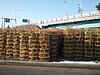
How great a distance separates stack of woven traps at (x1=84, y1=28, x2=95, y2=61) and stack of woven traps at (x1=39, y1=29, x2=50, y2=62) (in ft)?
11.6

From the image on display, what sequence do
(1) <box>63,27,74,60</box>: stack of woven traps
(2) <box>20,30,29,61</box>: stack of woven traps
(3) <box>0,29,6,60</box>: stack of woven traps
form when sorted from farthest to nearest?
(3) <box>0,29,6,60</box>: stack of woven traps, (2) <box>20,30,29,61</box>: stack of woven traps, (1) <box>63,27,74,60</box>: stack of woven traps

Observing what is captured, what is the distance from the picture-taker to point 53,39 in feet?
79.5

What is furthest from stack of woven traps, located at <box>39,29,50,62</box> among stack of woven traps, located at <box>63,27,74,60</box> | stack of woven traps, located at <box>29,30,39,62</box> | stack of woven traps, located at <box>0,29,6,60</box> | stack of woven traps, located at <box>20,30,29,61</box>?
stack of woven traps, located at <box>0,29,6,60</box>

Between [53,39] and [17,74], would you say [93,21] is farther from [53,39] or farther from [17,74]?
[17,74]

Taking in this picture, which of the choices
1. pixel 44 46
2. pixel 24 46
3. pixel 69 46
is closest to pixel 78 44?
pixel 69 46

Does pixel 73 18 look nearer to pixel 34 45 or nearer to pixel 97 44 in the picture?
pixel 97 44

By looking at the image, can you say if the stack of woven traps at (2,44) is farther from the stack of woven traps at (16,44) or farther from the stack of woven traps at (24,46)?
the stack of woven traps at (24,46)

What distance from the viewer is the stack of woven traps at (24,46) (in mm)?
24172

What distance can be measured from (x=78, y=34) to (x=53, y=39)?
99.4 inches

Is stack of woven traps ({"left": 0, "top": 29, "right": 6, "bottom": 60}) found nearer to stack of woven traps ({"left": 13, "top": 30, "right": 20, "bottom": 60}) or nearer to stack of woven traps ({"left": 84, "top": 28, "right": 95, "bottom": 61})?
stack of woven traps ({"left": 13, "top": 30, "right": 20, "bottom": 60})

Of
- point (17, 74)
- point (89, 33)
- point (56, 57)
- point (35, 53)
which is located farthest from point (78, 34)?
point (17, 74)

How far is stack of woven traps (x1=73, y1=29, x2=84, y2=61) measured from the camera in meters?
23.9

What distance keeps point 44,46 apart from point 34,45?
100 centimetres

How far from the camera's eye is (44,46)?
23.6 metres
